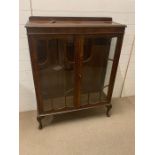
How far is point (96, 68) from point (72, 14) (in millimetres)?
596

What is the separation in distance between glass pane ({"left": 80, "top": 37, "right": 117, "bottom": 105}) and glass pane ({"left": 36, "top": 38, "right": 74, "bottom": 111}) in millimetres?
143

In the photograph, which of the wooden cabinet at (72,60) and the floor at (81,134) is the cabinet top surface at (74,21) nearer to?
the wooden cabinet at (72,60)

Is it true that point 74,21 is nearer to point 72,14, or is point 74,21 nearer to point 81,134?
point 72,14

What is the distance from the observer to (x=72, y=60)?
164cm

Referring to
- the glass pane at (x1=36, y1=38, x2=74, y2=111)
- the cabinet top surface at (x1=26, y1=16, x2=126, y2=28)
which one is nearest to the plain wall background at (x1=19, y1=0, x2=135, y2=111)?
the cabinet top surface at (x1=26, y1=16, x2=126, y2=28)

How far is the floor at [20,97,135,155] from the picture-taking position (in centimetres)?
168

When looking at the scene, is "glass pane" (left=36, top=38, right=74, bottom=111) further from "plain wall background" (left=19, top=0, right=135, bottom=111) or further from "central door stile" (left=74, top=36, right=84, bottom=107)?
"plain wall background" (left=19, top=0, right=135, bottom=111)

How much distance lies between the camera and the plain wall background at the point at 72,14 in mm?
1673

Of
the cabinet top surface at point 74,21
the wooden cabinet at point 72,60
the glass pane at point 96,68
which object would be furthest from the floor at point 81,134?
the cabinet top surface at point 74,21

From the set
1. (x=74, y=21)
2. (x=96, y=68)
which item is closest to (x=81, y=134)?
(x=96, y=68)

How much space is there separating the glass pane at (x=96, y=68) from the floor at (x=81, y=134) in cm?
28

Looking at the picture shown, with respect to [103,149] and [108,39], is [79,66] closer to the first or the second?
[108,39]

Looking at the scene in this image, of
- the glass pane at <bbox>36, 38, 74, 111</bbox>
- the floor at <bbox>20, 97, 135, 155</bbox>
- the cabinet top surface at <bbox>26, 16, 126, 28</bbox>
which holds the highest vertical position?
the cabinet top surface at <bbox>26, 16, 126, 28</bbox>
